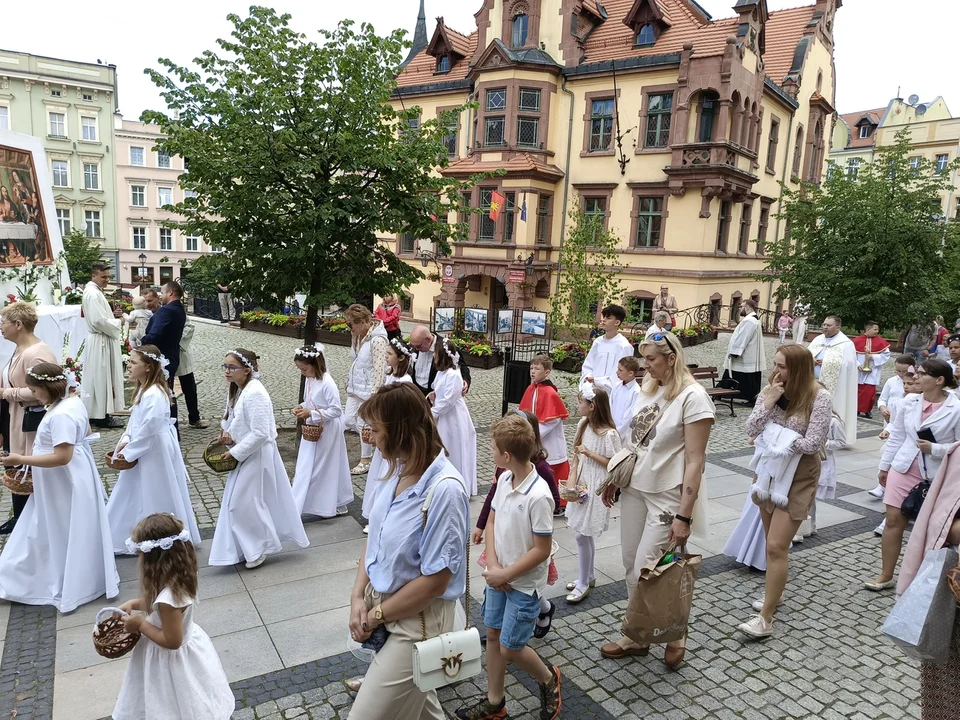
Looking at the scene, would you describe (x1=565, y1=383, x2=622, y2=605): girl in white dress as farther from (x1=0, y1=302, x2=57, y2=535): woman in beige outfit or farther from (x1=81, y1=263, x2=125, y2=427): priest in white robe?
(x1=81, y1=263, x2=125, y2=427): priest in white robe

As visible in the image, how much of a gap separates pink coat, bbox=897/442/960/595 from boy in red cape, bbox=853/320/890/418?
9428 millimetres

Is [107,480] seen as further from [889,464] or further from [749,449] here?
[749,449]

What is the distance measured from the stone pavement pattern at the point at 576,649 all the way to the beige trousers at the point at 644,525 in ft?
A: 1.58

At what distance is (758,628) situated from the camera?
4660mm

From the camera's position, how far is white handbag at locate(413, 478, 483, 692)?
2555 millimetres

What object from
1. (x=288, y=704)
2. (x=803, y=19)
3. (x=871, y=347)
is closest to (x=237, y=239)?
(x=288, y=704)

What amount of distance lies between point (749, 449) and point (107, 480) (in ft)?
29.0

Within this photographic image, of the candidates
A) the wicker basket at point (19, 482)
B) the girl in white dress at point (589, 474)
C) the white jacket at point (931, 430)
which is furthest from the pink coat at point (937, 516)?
the wicker basket at point (19, 482)

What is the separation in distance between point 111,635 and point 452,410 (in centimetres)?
462

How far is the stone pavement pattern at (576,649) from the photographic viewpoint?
3.92 m

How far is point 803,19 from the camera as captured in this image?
30.6 metres

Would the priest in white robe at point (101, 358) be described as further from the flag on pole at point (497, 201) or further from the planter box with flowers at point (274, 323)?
the flag on pole at point (497, 201)

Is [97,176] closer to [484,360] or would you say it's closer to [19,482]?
[484,360]

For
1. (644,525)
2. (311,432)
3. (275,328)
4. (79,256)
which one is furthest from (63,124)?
(644,525)
